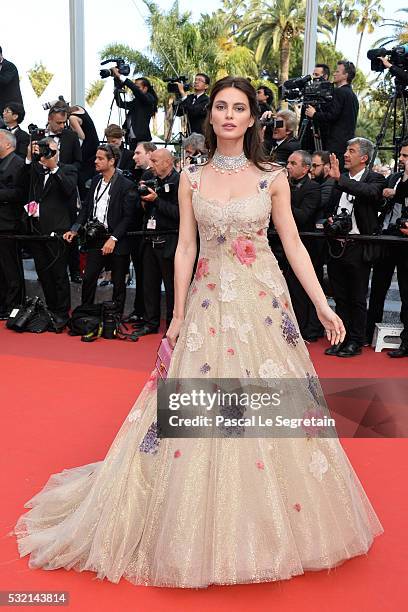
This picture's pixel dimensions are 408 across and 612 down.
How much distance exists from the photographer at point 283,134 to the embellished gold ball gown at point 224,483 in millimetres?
3991

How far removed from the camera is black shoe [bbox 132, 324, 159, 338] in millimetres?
6014

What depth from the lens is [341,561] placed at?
2.45 metres

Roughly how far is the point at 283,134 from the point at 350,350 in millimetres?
2205

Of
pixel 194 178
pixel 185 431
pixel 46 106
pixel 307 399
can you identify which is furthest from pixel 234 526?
pixel 46 106

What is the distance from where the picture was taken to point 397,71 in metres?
6.11

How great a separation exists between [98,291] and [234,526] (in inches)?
199

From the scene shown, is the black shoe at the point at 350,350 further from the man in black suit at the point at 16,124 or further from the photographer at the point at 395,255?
the man in black suit at the point at 16,124

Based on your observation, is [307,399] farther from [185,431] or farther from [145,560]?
[145,560]

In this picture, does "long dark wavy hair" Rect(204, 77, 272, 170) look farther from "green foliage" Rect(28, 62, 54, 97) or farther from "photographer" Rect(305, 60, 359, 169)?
"green foliage" Rect(28, 62, 54, 97)

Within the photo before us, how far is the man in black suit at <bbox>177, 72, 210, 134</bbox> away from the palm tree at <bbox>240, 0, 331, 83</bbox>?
20039 millimetres

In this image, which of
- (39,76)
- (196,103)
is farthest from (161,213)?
(39,76)

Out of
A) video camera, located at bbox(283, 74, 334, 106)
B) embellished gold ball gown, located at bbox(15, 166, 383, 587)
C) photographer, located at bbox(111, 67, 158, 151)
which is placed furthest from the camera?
photographer, located at bbox(111, 67, 158, 151)

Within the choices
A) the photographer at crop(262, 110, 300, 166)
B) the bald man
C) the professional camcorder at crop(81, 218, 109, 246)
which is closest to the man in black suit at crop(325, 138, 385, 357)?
the photographer at crop(262, 110, 300, 166)

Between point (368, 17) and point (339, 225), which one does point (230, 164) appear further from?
point (368, 17)
